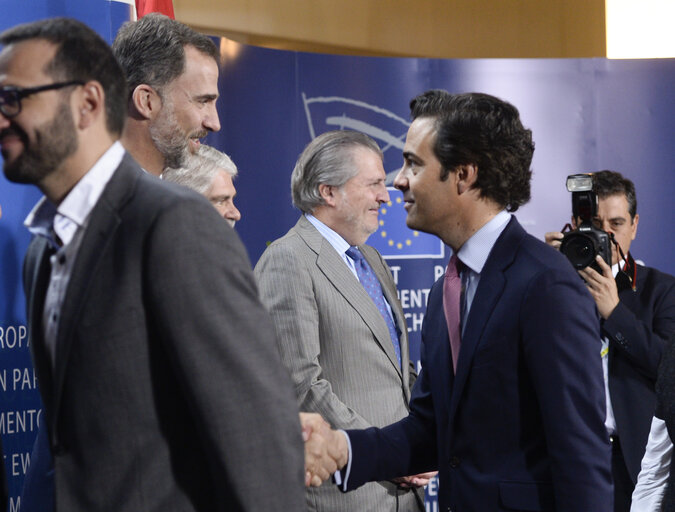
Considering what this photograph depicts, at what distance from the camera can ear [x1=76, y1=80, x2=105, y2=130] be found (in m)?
1.37

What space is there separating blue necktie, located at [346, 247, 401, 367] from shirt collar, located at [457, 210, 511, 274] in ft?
3.72

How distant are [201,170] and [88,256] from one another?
7.61 ft

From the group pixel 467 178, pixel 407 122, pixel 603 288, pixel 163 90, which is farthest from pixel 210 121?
pixel 407 122

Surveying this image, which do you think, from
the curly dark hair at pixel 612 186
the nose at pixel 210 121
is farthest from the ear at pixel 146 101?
the curly dark hair at pixel 612 186

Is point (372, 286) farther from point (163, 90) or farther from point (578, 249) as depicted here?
point (163, 90)

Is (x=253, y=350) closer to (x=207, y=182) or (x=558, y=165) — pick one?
(x=207, y=182)

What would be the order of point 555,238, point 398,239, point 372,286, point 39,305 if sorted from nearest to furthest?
point 39,305 → point 372,286 → point 555,238 → point 398,239

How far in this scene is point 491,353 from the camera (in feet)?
6.78

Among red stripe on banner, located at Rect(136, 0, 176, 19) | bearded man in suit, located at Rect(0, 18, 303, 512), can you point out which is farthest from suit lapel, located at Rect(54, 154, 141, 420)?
red stripe on banner, located at Rect(136, 0, 176, 19)

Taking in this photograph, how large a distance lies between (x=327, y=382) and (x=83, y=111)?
186 cm

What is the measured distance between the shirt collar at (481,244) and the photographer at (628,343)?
1.60 meters

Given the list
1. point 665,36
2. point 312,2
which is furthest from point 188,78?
point 665,36

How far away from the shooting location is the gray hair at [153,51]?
2561mm

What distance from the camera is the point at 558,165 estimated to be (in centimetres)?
542
